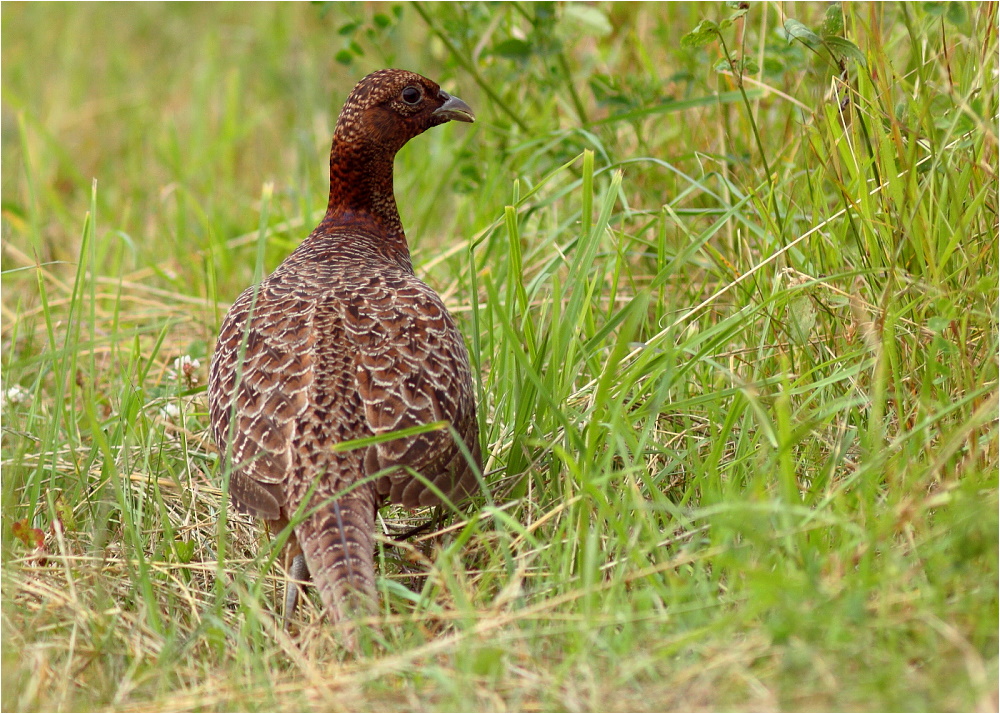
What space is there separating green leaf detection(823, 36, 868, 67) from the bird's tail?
213 cm

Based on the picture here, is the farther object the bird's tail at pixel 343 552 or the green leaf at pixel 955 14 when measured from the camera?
the green leaf at pixel 955 14

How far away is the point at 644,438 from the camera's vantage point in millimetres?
3395

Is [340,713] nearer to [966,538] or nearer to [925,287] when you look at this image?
[966,538]

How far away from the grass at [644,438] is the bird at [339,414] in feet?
0.61

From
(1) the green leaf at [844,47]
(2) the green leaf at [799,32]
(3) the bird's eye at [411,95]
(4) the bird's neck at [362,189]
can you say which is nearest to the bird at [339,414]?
(4) the bird's neck at [362,189]

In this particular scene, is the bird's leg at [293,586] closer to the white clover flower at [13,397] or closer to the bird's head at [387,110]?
the white clover flower at [13,397]

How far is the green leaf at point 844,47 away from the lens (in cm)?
363

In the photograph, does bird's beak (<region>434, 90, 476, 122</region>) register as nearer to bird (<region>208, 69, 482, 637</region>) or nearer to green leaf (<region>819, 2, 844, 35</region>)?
bird (<region>208, 69, 482, 637</region>)

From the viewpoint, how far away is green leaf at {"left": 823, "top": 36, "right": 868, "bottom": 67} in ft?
11.9

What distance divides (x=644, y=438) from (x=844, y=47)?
1.49 m

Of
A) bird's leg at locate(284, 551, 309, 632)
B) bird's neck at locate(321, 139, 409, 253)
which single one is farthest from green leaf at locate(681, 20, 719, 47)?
bird's leg at locate(284, 551, 309, 632)

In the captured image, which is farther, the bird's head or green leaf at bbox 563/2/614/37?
green leaf at bbox 563/2/614/37

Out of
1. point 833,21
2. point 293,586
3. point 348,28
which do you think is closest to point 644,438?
point 293,586

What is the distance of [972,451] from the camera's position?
128 inches
